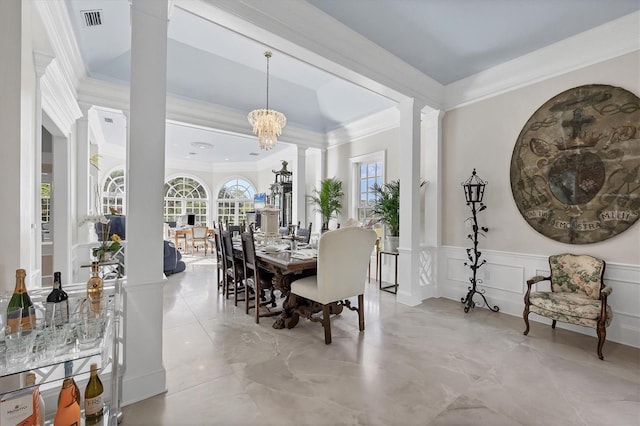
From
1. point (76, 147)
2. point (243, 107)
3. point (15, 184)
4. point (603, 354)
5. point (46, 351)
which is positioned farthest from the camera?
point (243, 107)

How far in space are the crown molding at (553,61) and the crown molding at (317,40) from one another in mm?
638

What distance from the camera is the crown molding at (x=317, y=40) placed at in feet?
7.63

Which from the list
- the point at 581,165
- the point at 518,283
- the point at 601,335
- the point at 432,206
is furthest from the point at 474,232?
the point at 601,335

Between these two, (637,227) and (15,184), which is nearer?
(15,184)

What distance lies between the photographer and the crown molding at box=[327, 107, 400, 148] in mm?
4940

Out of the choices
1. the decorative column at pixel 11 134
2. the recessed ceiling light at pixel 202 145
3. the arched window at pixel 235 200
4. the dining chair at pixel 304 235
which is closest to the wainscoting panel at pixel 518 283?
the dining chair at pixel 304 235

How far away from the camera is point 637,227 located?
8.75ft

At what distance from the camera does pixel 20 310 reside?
1.35 meters

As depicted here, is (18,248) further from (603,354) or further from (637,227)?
(637,227)

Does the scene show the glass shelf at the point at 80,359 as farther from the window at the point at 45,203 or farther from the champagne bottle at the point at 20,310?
the window at the point at 45,203

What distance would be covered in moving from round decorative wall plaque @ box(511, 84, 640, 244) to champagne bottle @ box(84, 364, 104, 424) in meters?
4.18

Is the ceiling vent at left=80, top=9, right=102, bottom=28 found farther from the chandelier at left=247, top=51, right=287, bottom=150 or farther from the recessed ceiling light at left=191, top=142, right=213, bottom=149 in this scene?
the recessed ceiling light at left=191, top=142, right=213, bottom=149

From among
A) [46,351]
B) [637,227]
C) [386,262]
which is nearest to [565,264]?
[637,227]

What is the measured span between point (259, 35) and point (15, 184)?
213 centimetres
